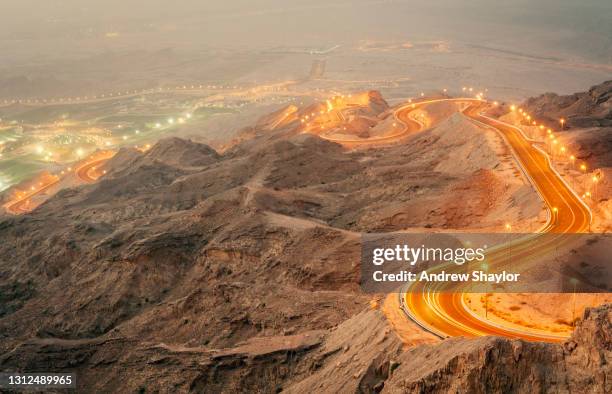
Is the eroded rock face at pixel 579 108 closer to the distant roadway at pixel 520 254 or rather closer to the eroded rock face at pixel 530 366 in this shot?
the distant roadway at pixel 520 254

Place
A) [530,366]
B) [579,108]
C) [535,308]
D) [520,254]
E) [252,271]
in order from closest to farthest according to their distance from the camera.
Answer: [530,366]
[535,308]
[520,254]
[252,271]
[579,108]

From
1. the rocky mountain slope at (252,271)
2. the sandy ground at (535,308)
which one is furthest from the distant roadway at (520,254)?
the rocky mountain slope at (252,271)

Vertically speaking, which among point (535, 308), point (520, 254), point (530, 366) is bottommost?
point (520, 254)

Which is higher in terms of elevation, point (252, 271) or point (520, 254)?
point (520, 254)

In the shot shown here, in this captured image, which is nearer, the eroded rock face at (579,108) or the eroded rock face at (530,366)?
the eroded rock face at (530,366)

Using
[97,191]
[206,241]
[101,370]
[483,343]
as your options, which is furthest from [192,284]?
[97,191]

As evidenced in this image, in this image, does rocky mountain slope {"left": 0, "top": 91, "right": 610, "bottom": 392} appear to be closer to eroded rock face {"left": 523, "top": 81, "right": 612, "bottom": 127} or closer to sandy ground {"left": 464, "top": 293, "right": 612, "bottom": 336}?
sandy ground {"left": 464, "top": 293, "right": 612, "bottom": 336}

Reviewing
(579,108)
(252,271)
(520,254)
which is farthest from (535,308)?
(579,108)

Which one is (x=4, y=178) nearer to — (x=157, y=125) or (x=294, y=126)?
(x=157, y=125)

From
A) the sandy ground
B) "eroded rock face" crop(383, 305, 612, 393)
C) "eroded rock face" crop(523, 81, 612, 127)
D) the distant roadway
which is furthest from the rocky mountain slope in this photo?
"eroded rock face" crop(523, 81, 612, 127)

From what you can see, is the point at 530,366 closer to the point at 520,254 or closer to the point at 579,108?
the point at 520,254
